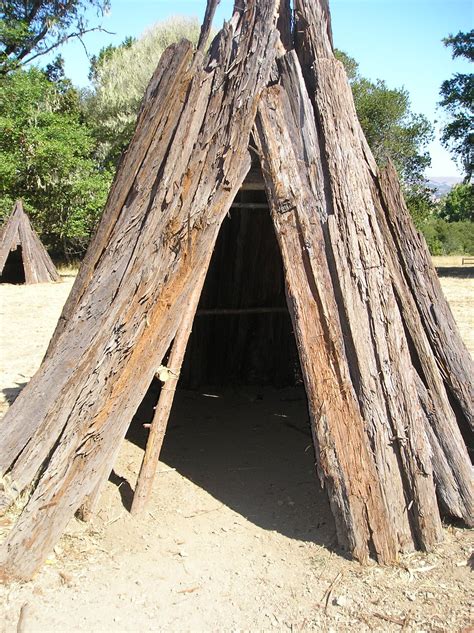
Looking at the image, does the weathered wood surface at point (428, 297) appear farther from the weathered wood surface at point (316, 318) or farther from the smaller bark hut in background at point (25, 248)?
the smaller bark hut in background at point (25, 248)

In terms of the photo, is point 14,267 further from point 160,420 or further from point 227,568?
point 227,568

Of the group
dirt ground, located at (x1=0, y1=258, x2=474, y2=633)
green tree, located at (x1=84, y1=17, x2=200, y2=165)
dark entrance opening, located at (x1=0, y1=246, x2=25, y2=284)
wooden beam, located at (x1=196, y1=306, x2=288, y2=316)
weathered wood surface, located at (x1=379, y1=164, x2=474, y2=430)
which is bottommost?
dirt ground, located at (x1=0, y1=258, x2=474, y2=633)

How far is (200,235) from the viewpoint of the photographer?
424 centimetres

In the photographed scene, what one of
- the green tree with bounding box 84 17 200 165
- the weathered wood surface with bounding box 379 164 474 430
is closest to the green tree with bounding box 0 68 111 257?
the green tree with bounding box 84 17 200 165

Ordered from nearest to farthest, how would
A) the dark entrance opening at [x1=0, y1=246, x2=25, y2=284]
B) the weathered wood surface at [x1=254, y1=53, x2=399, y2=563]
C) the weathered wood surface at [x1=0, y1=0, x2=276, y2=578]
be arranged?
1. the weathered wood surface at [x1=254, y1=53, x2=399, y2=563]
2. the weathered wood surface at [x1=0, y1=0, x2=276, y2=578]
3. the dark entrance opening at [x1=0, y1=246, x2=25, y2=284]

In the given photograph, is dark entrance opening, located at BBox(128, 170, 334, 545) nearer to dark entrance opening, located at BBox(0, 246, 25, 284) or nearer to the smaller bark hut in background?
the smaller bark hut in background

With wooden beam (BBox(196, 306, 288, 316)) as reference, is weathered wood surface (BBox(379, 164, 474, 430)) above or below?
above

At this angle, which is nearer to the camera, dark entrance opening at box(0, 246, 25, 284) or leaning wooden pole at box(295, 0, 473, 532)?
leaning wooden pole at box(295, 0, 473, 532)

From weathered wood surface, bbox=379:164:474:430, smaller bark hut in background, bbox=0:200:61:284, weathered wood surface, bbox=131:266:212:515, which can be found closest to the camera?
weathered wood surface, bbox=131:266:212:515

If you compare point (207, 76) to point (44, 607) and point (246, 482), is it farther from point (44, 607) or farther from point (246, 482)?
point (44, 607)

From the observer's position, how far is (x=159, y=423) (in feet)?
14.3

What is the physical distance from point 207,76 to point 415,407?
2.53m

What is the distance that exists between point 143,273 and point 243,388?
3.59 metres

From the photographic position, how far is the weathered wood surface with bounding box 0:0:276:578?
159 inches
